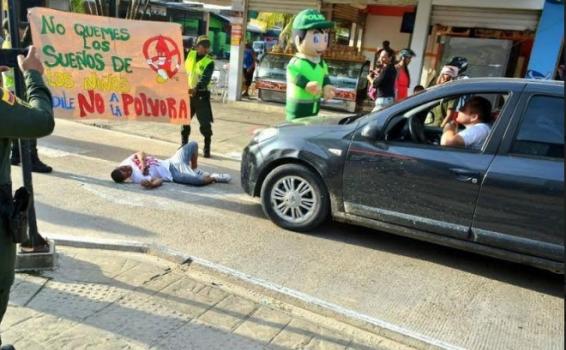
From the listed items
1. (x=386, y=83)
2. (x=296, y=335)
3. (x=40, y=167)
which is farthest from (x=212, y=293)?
(x=386, y=83)

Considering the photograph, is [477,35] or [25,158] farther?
[477,35]

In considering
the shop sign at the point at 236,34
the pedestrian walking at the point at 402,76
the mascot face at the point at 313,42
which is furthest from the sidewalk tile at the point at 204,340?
the shop sign at the point at 236,34

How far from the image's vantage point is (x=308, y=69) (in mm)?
5465

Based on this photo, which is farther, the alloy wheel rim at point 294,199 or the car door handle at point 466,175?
the alloy wheel rim at point 294,199

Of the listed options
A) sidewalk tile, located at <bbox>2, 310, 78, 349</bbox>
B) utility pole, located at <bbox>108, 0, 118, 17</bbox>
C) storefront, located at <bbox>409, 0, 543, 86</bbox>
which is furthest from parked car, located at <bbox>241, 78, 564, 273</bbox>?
utility pole, located at <bbox>108, 0, 118, 17</bbox>

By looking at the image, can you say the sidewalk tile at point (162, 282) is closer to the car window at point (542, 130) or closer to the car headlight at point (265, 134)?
the car headlight at point (265, 134)

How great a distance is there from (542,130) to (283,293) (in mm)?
2314

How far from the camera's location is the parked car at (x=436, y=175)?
3783 millimetres

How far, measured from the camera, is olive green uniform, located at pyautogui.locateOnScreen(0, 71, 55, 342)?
1998 mm

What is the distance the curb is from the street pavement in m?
0.10

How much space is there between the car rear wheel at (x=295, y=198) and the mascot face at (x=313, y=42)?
144 centimetres

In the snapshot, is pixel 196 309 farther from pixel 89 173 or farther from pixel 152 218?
pixel 89 173

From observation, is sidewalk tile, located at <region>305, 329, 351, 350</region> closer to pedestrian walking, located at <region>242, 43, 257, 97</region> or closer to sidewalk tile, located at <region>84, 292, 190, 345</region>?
sidewalk tile, located at <region>84, 292, 190, 345</region>

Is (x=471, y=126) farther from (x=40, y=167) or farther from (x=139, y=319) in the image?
(x=40, y=167)
